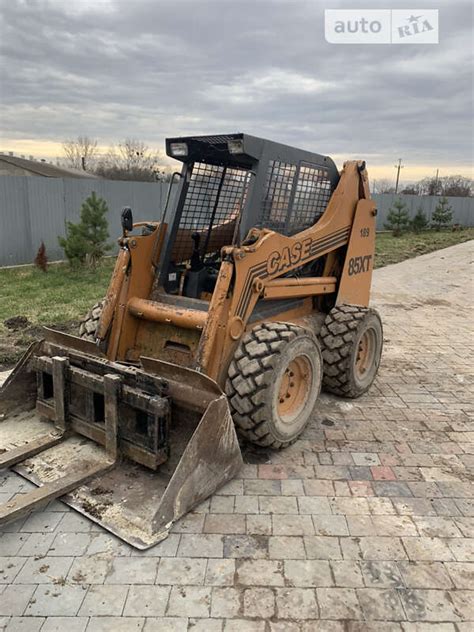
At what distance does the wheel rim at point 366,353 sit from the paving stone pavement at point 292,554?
993 mm

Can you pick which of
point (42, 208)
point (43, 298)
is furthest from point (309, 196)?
point (42, 208)

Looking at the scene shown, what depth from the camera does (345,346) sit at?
16.2ft

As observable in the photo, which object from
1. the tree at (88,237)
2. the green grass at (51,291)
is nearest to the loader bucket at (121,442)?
the green grass at (51,291)

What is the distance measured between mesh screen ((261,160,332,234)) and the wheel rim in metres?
1.39

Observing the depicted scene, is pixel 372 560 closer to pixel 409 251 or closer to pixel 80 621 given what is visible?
pixel 80 621

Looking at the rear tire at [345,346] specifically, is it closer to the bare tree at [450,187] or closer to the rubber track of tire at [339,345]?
the rubber track of tire at [339,345]

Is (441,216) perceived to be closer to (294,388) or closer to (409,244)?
(409,244)

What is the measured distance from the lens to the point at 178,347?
424 centimetres

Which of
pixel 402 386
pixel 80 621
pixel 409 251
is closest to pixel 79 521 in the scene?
pixel 80 621

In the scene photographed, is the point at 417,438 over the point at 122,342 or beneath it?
beneath

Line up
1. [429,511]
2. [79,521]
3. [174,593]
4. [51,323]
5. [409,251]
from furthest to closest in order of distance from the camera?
[409,251], [51,323], [429,511], [79,521], [174,593]

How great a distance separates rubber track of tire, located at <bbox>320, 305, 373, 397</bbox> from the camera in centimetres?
495

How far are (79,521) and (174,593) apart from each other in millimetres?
858

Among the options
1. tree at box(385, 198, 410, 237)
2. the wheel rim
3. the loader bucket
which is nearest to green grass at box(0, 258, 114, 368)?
the loader bucket
